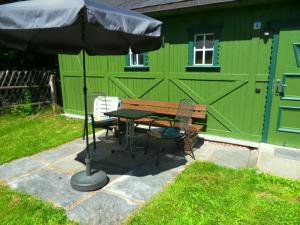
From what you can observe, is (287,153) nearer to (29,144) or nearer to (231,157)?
(231,157)

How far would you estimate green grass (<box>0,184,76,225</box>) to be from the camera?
9.15 ft

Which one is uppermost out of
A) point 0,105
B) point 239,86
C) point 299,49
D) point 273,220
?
point 299,49

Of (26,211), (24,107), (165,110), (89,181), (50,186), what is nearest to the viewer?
(26,211)

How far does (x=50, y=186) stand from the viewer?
11.8 ft

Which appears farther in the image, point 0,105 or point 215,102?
point 0,105

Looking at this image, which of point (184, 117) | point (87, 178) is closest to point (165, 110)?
point (184, 117)

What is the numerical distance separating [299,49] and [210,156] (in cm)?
259

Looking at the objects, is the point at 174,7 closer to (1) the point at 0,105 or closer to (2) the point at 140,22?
(2) the point at 140,22

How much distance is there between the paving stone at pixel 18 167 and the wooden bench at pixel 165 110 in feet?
7.52

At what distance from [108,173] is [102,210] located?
3.46 ft

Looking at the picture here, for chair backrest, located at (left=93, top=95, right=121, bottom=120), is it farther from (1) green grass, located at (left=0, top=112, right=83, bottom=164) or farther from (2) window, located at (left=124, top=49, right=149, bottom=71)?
(2) window, located at (left=124, top=49, right=149, bottom=71)

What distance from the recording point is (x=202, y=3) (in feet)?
15.8

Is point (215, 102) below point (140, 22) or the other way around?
below

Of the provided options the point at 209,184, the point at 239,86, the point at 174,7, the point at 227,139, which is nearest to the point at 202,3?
the point at 174,7
